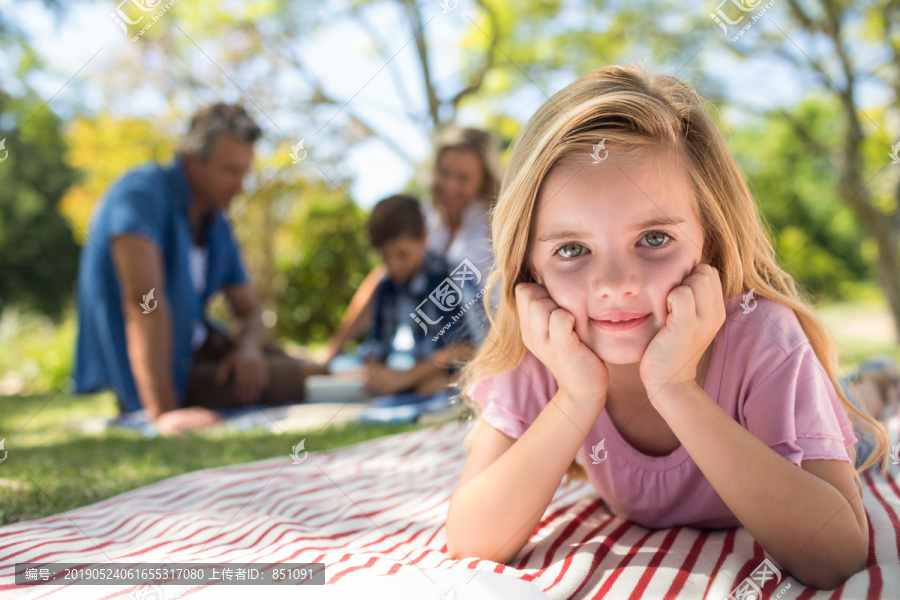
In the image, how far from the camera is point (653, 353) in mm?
1334

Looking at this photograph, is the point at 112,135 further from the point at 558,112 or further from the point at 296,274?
the point at 558,112

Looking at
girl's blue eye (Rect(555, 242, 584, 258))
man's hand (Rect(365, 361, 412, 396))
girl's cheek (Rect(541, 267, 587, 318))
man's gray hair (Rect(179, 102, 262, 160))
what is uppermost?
man's gray hair (Rect(179, 102, 262, 160))

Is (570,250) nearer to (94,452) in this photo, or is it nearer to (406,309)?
(94,452)

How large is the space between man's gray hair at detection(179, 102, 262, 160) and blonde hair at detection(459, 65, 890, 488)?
337cm

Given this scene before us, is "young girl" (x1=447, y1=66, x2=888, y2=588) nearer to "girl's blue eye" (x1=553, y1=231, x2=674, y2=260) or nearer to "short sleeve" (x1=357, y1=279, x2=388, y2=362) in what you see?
"girl's blue eye" (x1=553, y1=231, x2=674, y2=260)

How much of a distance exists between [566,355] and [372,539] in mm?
761

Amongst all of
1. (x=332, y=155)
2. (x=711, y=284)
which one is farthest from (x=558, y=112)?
(x=332, y=155)

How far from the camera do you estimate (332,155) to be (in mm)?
10594

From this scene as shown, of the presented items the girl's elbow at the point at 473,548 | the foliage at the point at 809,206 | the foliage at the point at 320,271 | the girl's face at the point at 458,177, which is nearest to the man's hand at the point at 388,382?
the girl's face at the point at 458,177

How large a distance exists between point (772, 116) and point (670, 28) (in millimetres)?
2221

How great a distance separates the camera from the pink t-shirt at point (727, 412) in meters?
1.36

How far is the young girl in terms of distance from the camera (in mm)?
1290

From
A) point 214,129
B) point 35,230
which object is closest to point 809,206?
point 214,129

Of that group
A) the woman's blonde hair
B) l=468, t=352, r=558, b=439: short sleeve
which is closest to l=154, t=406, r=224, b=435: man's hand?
l=468, t=352, r=558, b=439: short sleeve
